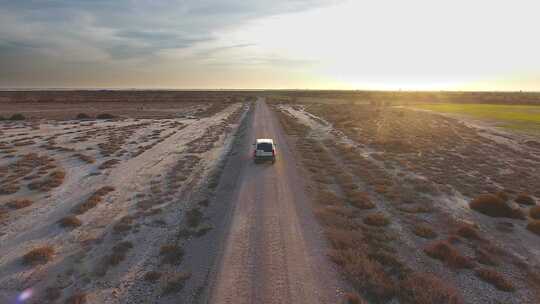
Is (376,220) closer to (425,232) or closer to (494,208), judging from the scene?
(425,232)

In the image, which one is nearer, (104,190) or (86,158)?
(104,190)

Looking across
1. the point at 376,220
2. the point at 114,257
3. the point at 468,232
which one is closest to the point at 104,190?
the point at 114,257

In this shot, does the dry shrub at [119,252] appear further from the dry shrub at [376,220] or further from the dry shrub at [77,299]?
the dry shrub at [376,220]

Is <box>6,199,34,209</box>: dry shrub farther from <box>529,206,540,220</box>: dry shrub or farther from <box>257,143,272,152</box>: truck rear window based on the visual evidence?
<box>529,206,540,220</box>: dry shrub

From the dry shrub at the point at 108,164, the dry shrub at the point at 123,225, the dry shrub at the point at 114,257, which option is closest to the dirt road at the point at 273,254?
the dry shrub at the point at 114,257

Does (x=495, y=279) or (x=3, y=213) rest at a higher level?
(x=495, y=279)

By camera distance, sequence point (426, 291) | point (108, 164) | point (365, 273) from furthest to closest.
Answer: point (108, 164) < point (365, 273) < point (426, 291)

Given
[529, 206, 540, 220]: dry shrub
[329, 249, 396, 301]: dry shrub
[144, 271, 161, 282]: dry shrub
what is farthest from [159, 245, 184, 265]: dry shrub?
[529, 206, 540, 220]: dry shrub
